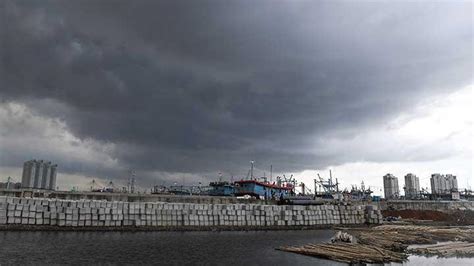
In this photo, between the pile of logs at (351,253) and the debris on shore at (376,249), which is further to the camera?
the debris on shore at (376,249)

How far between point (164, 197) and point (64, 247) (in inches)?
1370

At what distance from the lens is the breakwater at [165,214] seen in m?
53.6

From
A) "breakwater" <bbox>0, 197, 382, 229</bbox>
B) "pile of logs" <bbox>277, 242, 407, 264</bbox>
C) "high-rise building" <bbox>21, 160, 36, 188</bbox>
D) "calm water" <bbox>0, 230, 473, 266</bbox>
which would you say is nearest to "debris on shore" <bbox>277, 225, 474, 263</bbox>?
"pile of logs" <bbox>277, 242, 407, 264</bbox>

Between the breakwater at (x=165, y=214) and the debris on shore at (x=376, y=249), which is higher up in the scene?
the breakwater at (x=165, y=214)

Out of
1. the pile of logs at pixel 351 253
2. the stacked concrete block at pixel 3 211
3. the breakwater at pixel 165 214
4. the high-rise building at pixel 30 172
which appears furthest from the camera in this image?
the high-rise building at pixel 30 172

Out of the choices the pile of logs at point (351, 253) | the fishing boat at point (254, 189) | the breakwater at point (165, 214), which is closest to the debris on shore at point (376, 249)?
the pile of logs at point (351, 253)

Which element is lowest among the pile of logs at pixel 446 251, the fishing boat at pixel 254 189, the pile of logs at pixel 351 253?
the pile of logs at pixel 446 251

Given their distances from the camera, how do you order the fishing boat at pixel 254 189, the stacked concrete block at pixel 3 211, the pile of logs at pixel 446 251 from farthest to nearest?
the fishing boat at pixel 254 189
the stacked concrete block at pixel 3 211
the pile of logs at pixel 446 251

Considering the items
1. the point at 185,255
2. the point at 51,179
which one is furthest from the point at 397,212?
the point at 51,179

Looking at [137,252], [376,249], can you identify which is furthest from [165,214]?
[376,249]

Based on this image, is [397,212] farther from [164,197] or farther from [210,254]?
[210,254]

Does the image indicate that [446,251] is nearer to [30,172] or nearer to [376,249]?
[376,249]

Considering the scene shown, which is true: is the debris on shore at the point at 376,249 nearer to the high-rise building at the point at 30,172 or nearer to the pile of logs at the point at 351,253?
the pile of logs at the point at 351,253

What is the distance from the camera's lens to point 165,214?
2525 inches
